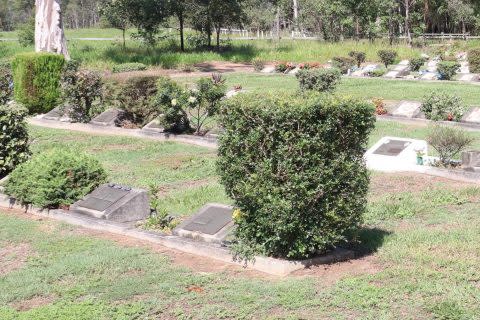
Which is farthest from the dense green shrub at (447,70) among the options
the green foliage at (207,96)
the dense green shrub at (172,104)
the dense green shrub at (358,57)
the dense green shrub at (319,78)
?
the dense green shrub at (172,104)

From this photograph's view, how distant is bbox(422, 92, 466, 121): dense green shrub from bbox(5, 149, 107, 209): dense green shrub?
342 inches

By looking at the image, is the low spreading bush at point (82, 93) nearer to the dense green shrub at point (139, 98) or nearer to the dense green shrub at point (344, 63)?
the dense green shrub at point (139, 98)

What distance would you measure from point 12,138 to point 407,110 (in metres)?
9.23

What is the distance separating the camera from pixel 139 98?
15.7 metres

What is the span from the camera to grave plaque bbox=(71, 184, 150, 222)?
812cm

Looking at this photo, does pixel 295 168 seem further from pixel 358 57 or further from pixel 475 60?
pixel 358 57

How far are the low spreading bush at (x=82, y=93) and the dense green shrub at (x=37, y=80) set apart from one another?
2.06 metres

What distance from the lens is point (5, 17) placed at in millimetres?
95688

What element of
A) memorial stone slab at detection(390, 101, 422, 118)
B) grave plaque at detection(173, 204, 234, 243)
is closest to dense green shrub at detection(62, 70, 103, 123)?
memorial stone slab at detection(390, 101, 422, 118)

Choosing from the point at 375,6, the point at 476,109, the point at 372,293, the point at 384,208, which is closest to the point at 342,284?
the point at 372,293

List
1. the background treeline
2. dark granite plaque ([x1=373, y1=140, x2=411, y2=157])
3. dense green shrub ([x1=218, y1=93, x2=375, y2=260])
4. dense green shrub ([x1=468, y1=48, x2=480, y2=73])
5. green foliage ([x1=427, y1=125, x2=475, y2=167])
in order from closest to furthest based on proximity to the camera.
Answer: dense green shrub ([x1=218, y1=93, x2=375, y2=260]) → green foliage ([x1=427, y1=125, x2=475, y2=167]) → dark granite plaque ([x1=373, y1=140, x2=411, y2=157]) → dense green shrub ([x1=468, y1=48, x2=480, y2=73]) → the background treeline

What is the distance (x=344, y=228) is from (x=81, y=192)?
3982mm

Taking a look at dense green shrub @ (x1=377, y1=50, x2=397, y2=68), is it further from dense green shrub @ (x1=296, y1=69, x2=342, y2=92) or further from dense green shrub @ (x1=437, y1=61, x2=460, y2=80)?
dense green shrub @ (x1=296, y1=69, x2=342, y2=92)

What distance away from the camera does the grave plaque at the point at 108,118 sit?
1620 cm
